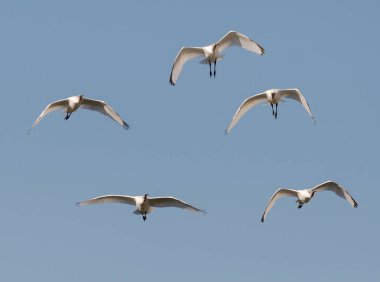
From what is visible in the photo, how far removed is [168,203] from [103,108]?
604 centimetres

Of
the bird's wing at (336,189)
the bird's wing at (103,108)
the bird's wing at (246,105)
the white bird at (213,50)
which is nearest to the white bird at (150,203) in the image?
the bird's wing at (103,108)

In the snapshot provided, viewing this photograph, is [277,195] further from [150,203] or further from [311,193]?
[150,203]

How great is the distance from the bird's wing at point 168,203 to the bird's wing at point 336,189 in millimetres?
6794

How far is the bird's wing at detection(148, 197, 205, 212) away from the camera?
41531 mm

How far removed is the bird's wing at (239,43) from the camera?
43062 millimetres

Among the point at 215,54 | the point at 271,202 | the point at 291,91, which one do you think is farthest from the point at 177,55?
the point at 271,202

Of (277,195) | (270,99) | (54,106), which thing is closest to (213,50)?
(270,99)

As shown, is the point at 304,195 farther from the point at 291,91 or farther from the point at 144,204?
the point at 144,204

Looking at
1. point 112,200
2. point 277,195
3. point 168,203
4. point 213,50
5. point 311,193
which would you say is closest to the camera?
point 168,203

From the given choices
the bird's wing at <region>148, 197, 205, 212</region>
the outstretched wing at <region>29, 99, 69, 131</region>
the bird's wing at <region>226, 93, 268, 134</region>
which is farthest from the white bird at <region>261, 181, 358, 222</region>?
the outstretched wing at <region>29, 99, 69, 131</region>

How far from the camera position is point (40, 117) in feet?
144

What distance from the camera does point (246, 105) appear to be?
147 ft

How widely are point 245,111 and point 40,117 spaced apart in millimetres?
9792

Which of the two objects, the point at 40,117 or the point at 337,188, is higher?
the point at 40,117
